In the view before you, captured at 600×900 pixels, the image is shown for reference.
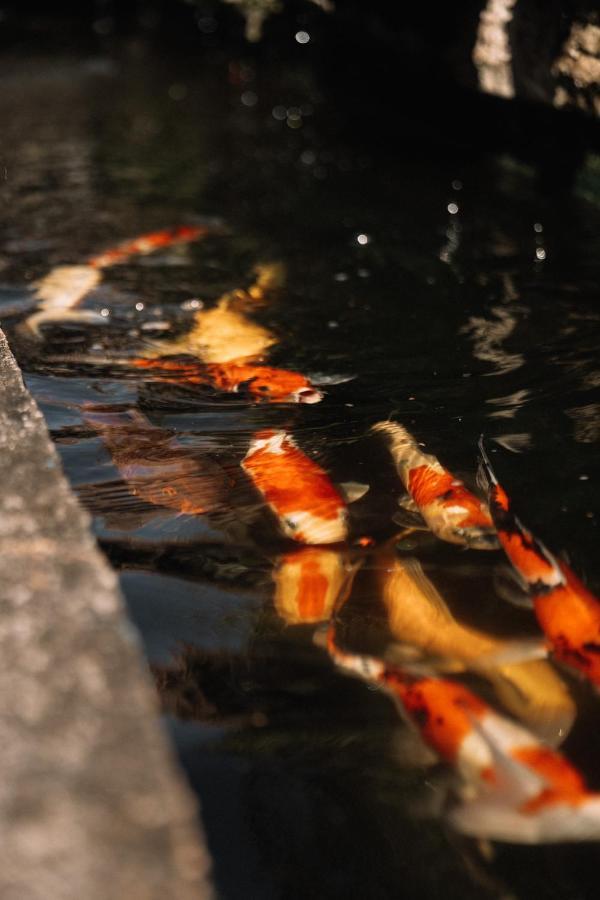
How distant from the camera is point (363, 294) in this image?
587 centimetres

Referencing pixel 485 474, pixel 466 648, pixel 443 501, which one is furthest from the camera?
pixel 485 474

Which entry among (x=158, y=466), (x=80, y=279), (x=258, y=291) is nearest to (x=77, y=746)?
(x=158, y=466)

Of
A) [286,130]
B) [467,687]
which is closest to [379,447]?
[467,687]

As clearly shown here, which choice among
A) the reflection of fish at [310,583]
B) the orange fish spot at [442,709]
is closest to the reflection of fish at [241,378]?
the reflection of fish at [310,583]

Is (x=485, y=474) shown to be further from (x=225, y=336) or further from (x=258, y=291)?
(x=258, y=291)

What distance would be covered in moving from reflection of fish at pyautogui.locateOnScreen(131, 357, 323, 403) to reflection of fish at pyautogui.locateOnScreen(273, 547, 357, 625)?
4.24 ft

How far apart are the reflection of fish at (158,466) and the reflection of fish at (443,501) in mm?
723

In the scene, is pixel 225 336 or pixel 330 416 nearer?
pixel 330 416

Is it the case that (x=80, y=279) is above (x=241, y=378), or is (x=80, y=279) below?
below

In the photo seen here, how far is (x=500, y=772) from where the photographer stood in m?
2.29

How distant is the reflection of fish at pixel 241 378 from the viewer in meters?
4.46

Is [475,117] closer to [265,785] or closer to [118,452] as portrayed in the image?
[118,452]

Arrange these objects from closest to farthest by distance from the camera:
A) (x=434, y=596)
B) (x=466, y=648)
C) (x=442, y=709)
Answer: (x=442, y=709), (x=466, y=648), (x=434, y=596)

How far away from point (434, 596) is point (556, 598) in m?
0.38
